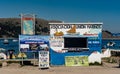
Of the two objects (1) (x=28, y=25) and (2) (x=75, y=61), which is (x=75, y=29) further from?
(1) (x=28, y=25)

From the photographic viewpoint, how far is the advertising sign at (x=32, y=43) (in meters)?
37.1

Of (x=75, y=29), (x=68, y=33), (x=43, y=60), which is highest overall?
(x=75, y=29)

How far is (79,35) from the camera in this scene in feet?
120

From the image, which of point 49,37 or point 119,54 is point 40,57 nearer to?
point 49,37

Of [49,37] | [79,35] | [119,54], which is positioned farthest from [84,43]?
[119,54]

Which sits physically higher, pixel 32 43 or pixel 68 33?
pixel 68 33

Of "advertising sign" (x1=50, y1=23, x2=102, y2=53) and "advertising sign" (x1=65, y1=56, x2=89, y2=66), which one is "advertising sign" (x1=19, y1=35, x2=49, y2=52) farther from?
"advertising sign" (x1=65, y1=56, x2=89, y2=66)

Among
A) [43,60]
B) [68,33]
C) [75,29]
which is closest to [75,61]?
[68,33]

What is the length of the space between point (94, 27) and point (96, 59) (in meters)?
3.20

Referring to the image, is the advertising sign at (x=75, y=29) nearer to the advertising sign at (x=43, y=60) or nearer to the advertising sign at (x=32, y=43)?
the advertising sign at (x=32, y=43)

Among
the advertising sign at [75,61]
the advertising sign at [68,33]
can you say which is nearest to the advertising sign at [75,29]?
the advertising sign at [68,33]

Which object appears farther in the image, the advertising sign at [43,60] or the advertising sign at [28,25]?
the advertising sign at [28,25]

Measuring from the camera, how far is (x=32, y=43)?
123 ft

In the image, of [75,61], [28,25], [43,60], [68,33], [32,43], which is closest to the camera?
[43,60]
